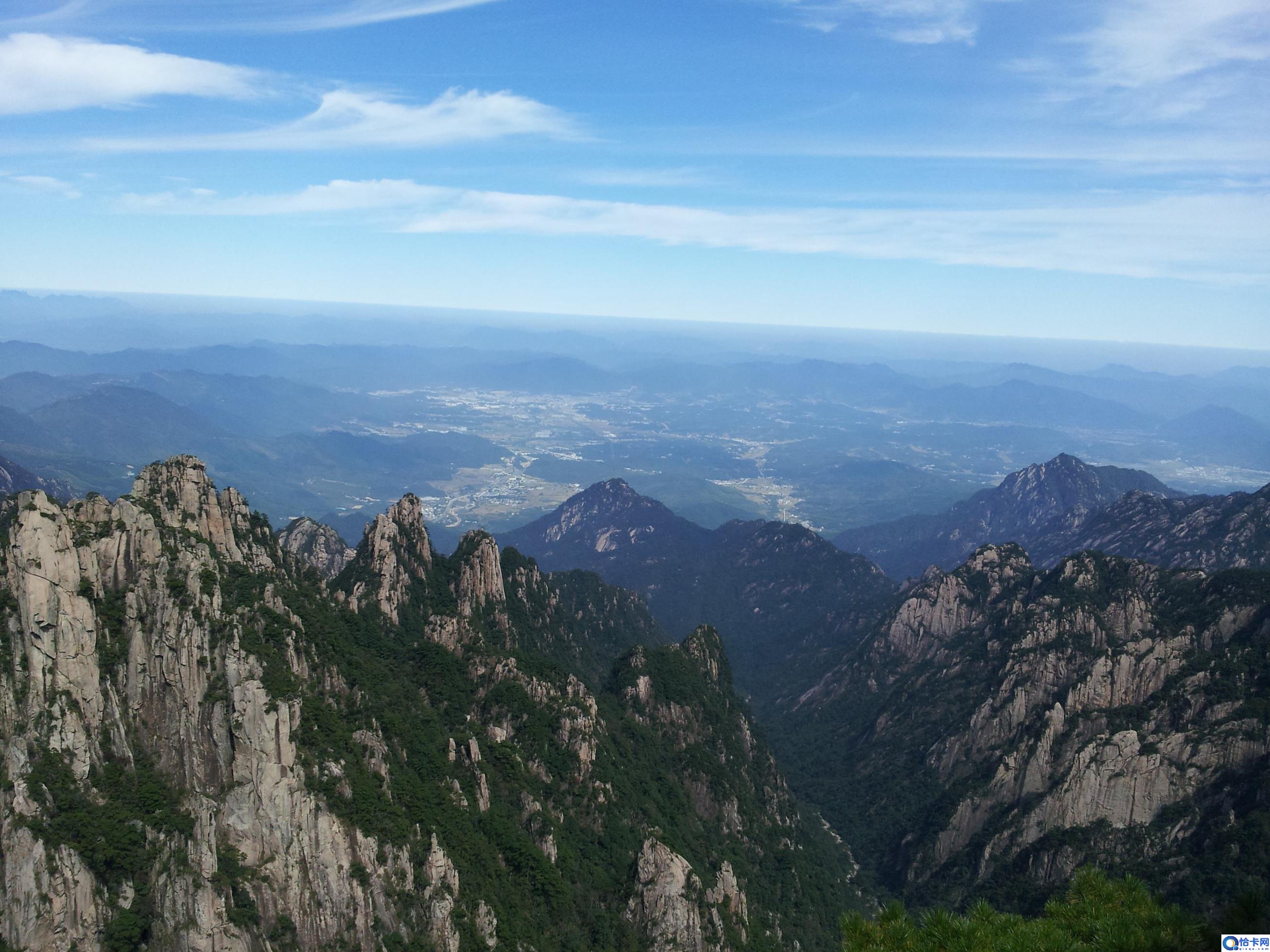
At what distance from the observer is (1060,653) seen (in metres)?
115

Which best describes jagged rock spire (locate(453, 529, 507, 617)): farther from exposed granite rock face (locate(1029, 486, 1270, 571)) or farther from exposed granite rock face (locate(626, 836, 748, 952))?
exposed granite rock face (locate(1029, 486, 1270, 571))

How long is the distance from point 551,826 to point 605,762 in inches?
588

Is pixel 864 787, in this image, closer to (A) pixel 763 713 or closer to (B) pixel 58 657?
(A) pixel 763 713

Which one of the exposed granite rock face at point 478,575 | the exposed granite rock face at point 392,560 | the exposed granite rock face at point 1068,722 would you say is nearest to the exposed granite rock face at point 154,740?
the exposed granite rock face at point 392,560

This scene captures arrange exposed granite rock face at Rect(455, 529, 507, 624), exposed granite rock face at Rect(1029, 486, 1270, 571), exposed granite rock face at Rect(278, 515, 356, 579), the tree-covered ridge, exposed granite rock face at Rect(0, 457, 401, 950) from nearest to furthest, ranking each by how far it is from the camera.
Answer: the tree-covered ridge, exposed granite rock face at Rect(0, 457, 401, 950), exposed granite rock face at Rect(455, 529, 507, 624), exposed granite rock face at Rect(278, 515, 356, 579), exposed granite rock face at Rect(1029, 486, 1270, 571)

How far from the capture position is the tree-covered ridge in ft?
75.5

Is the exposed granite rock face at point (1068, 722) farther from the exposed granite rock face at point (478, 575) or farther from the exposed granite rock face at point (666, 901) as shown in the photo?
the exposed granite rock face at point (478, 575)

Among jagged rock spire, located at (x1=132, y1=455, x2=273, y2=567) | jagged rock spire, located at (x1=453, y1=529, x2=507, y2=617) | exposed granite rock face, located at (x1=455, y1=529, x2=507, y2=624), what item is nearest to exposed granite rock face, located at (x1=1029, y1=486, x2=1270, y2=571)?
jagged rock spire, located at (x1=453, y1=529, x2=507, y2=617)

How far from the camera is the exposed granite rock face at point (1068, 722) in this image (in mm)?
89500

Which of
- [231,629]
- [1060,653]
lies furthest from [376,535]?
[1060,653]

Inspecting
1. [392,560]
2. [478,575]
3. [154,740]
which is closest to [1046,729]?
[478,575]

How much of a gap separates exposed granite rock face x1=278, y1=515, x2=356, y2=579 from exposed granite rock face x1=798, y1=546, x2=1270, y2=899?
99046 millimetres

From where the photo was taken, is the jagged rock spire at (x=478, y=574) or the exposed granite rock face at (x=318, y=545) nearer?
the jagged rock spire at (x=478, y=574)

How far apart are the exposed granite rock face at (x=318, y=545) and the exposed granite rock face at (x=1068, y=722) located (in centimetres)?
9905
